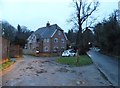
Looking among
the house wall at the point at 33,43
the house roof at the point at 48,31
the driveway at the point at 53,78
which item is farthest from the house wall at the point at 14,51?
the house wall at the point at 33,43

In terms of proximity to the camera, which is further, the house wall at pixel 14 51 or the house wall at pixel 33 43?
the house wall at pixel 33 43

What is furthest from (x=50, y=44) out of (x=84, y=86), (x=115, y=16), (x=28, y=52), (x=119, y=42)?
(x=84, y=86)

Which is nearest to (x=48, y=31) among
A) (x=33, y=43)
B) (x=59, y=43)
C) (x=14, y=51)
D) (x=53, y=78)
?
(x=59, y=43)

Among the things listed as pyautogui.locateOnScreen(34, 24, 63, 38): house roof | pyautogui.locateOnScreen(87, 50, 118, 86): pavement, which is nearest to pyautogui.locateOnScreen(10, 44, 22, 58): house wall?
pyautogui.locateOnScreen(87, 50, 118, 86): pavement

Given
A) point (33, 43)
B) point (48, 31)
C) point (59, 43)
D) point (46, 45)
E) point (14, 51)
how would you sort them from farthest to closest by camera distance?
point (33, 43)
point (48, 31)
point (46, 45)
point (59, 43)
point (14, 51)

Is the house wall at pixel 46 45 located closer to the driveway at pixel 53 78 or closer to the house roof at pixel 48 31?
the house roof at pixel 48 31

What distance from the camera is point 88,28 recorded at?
2547 inches

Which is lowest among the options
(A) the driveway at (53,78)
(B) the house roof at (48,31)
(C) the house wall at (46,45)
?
(A) the driveway at (53,78)

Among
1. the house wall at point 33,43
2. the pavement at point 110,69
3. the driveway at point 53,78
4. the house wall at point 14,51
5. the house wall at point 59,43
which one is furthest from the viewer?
the house wall at point 33,43

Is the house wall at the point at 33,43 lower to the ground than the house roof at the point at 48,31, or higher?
lower

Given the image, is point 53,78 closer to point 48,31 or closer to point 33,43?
point 48,31

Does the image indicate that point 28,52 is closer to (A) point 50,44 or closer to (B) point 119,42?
(A) point 50,44

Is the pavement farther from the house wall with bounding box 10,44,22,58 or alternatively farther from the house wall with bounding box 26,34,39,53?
the house wall with bounding box 26,34,39,53

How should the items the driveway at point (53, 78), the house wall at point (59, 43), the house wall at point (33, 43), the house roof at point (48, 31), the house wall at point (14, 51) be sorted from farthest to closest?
the house wall at point (33, 43)
the house roof at point (48, 31)
the house wall at point (59, 43)
the house wall at point (14, 51)
the driveway at point (53, 78)
